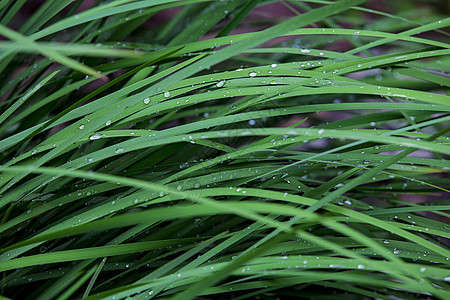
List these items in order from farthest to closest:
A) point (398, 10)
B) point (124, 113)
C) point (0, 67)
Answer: point (398, 10) < point (0, 67) < point (124, 113)

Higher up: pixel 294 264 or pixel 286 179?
pixel 286 179

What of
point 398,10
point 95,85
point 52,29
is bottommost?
point 52,29

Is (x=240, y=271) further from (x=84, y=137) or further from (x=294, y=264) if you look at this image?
(x=84, y=137)

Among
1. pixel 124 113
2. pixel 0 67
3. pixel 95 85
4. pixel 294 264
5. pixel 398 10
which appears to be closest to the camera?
pixel 294 264

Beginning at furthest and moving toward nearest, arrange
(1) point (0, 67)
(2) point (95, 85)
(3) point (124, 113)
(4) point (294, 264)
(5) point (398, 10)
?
(5) point (398, 10) < (2) point (95, 85) < (1) point (0, 67) < (3) point (124, 113) < (4) point (294, 264)

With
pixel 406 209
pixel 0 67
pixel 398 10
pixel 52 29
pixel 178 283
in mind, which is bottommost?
pixel 178 283

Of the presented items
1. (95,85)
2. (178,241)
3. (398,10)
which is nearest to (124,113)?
(178,241)

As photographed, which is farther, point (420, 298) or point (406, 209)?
point (420, 298)

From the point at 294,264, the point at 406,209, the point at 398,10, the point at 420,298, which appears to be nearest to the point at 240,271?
the point at 294,264

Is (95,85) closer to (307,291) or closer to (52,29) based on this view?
(52,29)
